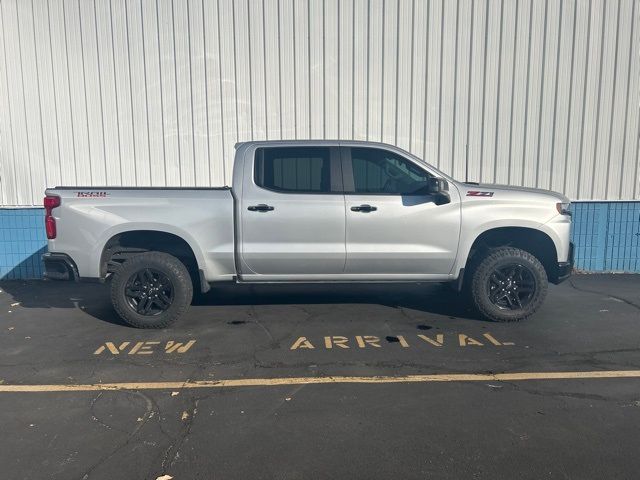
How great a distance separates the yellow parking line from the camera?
404 cm

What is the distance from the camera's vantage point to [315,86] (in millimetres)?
8281

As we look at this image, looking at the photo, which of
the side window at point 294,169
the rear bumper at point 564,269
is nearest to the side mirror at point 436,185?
the side window at point 294,169

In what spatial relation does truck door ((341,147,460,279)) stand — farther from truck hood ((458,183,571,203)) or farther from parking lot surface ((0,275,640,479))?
parking lot surface ((0,275,640,479))

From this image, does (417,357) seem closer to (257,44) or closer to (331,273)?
(331,273)

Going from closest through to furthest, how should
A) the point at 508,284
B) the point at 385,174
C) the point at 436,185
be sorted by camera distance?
the point at 436,185 < the point at 508,284 < the point at 385,174

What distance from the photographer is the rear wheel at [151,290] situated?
17.9 ft

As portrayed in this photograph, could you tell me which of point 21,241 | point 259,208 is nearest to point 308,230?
point 259,208

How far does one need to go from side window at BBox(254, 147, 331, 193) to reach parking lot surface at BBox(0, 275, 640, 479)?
1530 mm

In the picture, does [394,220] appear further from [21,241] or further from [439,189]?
[21,241]

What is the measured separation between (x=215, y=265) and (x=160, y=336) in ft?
3.07

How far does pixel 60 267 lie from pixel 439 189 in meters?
4.12

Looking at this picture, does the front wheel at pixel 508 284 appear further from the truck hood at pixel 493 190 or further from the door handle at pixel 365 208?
the door handle at pixel 365 208

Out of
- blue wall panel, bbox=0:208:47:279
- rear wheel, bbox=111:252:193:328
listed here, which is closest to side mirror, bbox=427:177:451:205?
Result: rear wheel, bbox=111:252:193:328

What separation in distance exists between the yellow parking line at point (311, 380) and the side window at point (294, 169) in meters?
2.17
